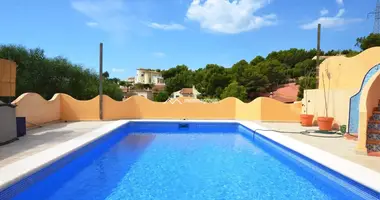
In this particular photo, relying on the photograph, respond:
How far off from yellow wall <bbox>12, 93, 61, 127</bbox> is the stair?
9.03 metres

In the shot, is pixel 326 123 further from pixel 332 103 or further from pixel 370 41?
pixel 370 41

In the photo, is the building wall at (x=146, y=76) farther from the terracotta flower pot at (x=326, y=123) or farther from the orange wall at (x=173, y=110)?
the terracotta flower pot at (x=326, y=123)

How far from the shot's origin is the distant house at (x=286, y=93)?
→ 35.3 m

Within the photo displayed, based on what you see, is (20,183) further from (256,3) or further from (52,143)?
(256,3)

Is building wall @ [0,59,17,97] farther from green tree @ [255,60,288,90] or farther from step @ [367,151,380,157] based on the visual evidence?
green tree @ [255,60,288,90]

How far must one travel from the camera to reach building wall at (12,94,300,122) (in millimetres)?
11867

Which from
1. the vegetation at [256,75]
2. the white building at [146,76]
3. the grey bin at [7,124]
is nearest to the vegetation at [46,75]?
the grey bin at [7,124]

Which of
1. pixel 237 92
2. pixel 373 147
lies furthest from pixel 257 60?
pixel 373 147

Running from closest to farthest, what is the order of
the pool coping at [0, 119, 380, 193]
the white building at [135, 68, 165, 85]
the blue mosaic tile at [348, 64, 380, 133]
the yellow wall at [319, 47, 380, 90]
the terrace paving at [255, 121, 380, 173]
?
the pool coping at [0, 119, 380, 193] → the terrace paving at [255, 121, 380, 173] → the blue mosaic tile at [348, 64, 380, 133] → the yellow wall at [319, 47, 380, 90] → the white building at [135, 68, 165, 85]

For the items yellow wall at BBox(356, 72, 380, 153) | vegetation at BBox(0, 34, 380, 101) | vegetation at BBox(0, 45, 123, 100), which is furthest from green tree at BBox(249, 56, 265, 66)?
yellow wall at BBox(356, 72, 380, 153)

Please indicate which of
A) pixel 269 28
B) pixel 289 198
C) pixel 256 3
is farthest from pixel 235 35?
pixel 289 198

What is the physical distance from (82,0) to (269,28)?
1607cm

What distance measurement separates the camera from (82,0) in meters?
13.1

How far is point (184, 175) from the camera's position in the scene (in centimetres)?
523
